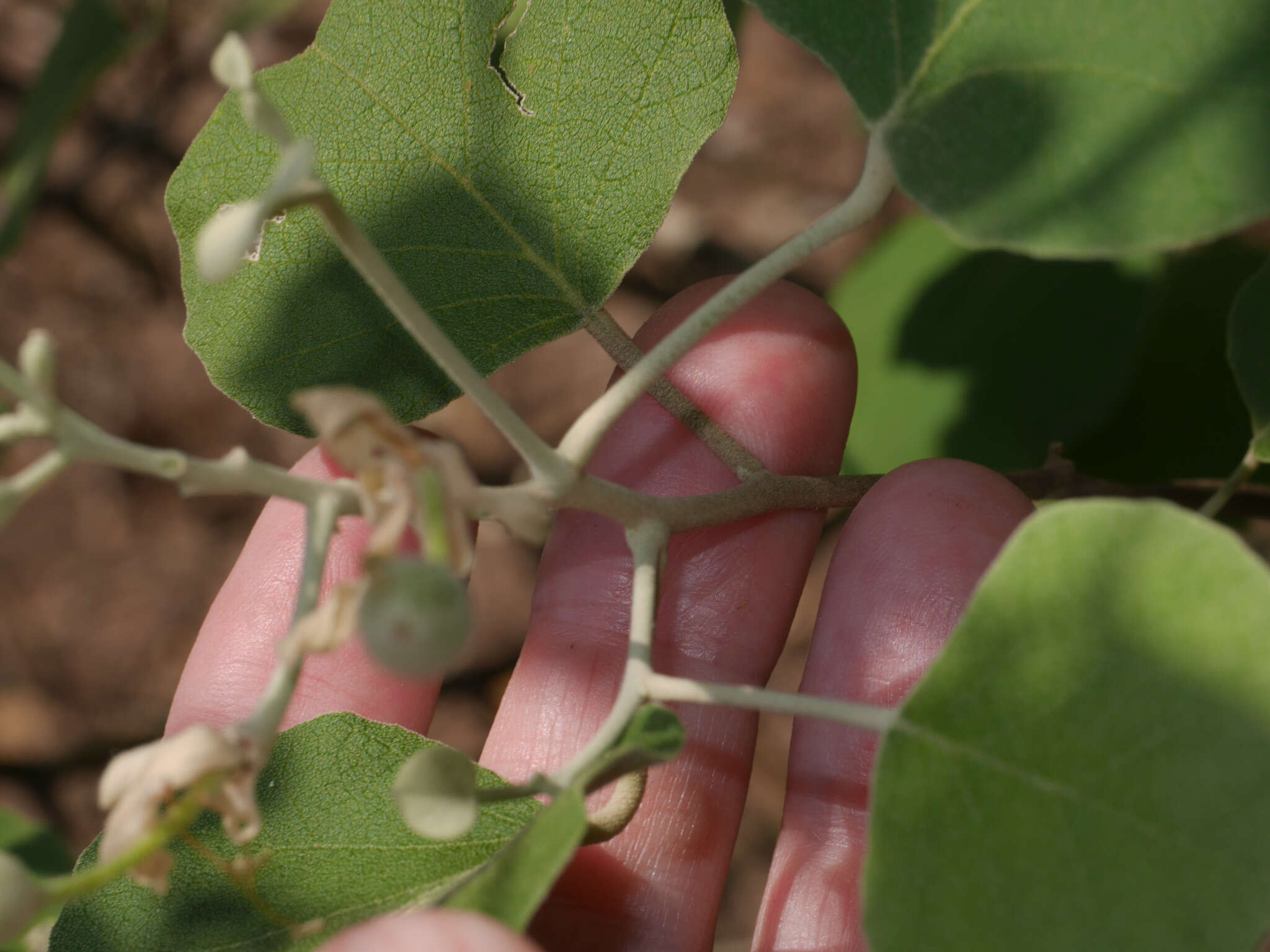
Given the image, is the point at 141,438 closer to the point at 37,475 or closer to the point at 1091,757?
the point at 37,475

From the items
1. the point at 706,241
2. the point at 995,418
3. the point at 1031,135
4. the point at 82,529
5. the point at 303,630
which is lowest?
the point at 82,529

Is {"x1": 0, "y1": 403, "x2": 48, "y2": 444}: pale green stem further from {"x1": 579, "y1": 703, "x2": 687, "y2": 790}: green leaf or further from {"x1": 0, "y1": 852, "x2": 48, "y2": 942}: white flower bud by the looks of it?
{"x1": 579, "y1": 703, "x2": 687, "y2": 790}: green leaf

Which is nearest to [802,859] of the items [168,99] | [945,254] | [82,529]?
[945,254]

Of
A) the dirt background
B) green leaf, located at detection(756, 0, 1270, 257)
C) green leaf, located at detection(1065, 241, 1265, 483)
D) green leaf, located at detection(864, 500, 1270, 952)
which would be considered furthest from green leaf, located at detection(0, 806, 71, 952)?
A: green leaf, located at detection(1065, 241, 1265, 483)

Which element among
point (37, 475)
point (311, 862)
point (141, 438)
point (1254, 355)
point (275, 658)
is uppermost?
point (37, 475)

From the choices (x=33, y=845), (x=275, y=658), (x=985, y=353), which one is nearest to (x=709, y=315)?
(x=275, y=658)

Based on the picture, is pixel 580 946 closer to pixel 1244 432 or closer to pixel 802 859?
pixel 802 859

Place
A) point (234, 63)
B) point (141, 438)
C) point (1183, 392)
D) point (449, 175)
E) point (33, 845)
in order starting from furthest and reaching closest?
point (141, 438) → point (1183, 392) → point (33, 845) → point (449, 175) → point (234, 63)

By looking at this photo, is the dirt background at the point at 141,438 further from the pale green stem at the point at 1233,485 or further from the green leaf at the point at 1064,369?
the pale green stem at the point at 1233,485
